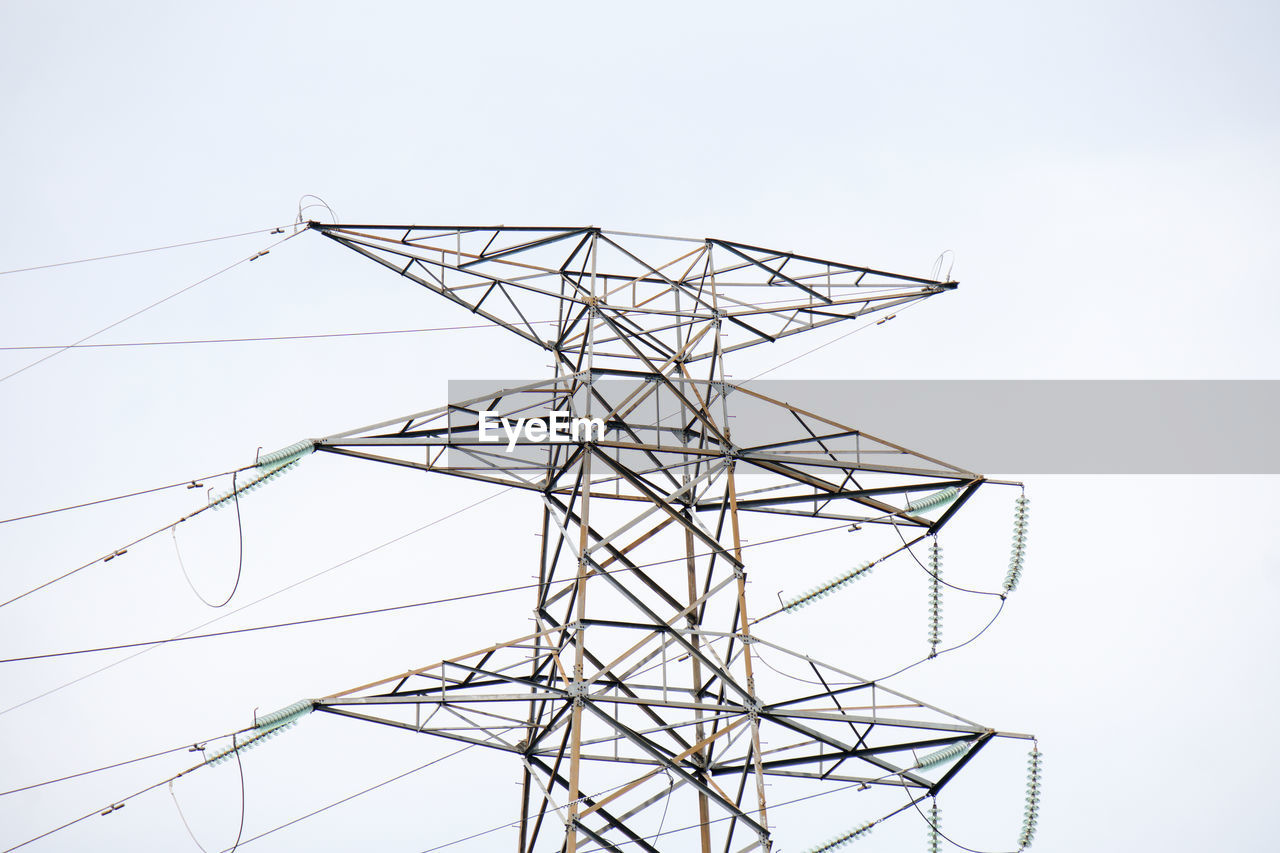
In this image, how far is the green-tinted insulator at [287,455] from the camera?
2125cm

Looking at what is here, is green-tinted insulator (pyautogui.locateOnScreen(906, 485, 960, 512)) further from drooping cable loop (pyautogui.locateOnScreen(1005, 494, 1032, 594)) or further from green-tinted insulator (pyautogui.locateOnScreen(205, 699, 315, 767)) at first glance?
green-tinted insulator (pyautogui.locateOnScreen(205, 699, 315, 767))

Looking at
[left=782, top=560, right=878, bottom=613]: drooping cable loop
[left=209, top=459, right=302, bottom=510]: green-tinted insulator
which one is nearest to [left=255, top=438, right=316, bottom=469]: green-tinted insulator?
[left=209, top=459, right=302, bottom=510]: green-tinted insulator

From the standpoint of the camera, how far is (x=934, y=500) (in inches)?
989

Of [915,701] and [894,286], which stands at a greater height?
[894,286]

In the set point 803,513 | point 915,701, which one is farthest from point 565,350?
point 915,701

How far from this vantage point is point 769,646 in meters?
22.4

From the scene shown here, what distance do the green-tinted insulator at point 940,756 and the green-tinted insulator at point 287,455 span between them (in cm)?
999

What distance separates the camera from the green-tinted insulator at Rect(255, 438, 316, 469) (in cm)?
2125

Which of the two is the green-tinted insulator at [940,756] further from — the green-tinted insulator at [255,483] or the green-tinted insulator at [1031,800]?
the green-tinted insulator at [255,483]

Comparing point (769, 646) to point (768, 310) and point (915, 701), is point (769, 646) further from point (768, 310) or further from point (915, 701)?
point (768, 310)

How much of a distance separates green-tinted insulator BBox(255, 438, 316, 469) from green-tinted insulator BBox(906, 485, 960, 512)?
983 cm

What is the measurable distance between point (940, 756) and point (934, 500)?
4209mm

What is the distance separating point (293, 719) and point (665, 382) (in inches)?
291

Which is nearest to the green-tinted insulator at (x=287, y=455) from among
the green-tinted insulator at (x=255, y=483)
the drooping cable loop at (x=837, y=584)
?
the green-tinted insulator at (x=255, y=483)
